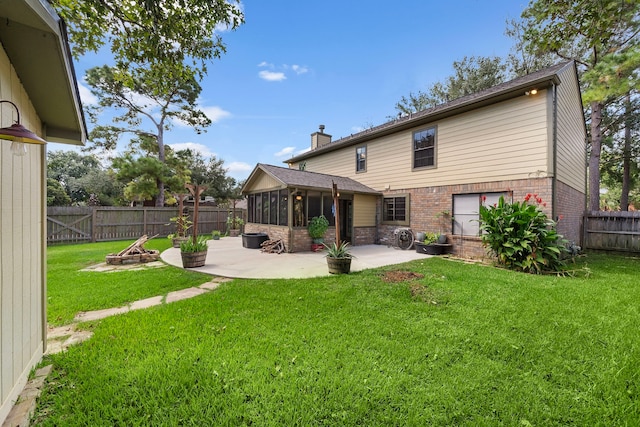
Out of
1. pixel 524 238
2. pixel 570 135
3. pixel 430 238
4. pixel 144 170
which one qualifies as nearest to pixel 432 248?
pixel 430 238

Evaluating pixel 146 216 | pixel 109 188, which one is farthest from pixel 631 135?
pixel 109 188

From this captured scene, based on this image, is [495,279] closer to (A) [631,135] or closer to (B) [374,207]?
(B) [374,207]

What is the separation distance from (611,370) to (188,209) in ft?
54.1

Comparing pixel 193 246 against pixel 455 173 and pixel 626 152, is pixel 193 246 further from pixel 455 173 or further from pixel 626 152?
pixel 626 152

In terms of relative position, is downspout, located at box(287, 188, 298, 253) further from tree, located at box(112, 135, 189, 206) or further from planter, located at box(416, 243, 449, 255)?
tree, located at box(112, 135, 189, 206)

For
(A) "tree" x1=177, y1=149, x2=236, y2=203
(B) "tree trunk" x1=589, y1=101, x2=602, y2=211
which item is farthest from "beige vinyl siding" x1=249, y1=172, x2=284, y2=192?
(B) "tree trunk" x1=589, y1=101, x2=602, y2=211

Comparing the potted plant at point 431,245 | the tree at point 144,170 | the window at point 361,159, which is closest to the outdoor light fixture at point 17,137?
the potted plant at point 431,245

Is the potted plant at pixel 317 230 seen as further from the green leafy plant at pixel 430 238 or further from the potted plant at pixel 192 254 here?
the potted plant at pixel 192 254

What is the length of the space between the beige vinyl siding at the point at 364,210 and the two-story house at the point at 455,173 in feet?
0.15

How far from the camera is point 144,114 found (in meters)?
17.0

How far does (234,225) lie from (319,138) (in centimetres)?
758

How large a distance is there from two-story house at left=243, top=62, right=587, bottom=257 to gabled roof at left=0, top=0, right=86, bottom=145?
6252 mm

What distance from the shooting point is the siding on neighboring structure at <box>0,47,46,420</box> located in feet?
6.10

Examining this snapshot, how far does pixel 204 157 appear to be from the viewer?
26734 mm
